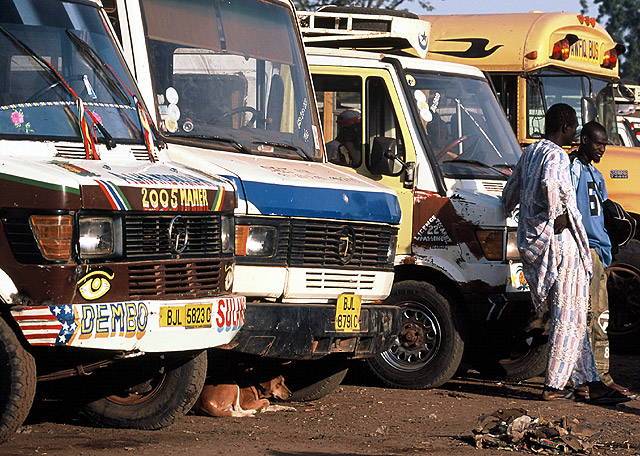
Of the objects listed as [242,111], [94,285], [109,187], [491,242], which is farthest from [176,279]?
[491,242]

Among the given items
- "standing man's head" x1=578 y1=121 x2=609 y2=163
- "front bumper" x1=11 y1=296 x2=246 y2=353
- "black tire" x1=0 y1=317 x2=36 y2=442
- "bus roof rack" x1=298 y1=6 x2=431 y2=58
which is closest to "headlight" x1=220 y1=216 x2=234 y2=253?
"front bumper" x1=11 y1=296 x2=246 y2=353

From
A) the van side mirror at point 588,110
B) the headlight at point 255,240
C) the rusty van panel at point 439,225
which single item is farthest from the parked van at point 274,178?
the van side mirror at point 588,110

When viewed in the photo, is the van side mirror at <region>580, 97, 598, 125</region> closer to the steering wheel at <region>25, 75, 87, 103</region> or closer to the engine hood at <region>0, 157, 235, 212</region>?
the engine hood at <region>0, 157, 235, 212</region>

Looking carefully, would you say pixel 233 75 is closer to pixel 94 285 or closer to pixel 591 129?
pixel 94 285

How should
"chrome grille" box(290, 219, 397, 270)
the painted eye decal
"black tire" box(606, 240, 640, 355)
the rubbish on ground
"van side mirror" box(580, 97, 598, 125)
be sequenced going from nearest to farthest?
the painted eye decal, the rubbish on ground, "chrome grille" box(290, 219, 397, 270), "black tire" box(606, 240, 640, 355), "van side mirror" box(580, 97, 598, 125)

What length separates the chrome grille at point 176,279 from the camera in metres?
5.68

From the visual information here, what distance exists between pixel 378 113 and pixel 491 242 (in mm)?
1319

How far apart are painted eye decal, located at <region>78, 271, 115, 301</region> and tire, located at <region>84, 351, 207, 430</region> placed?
75 centimetres

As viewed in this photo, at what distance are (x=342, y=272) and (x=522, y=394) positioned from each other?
2112 millimetres

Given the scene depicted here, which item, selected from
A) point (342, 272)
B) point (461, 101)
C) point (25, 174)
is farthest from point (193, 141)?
point (461, 101)

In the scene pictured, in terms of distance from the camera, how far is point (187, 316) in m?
5.81

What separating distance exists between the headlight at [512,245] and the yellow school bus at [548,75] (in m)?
2.62

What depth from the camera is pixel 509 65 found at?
36.5 feet

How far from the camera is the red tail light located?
11.2 m
